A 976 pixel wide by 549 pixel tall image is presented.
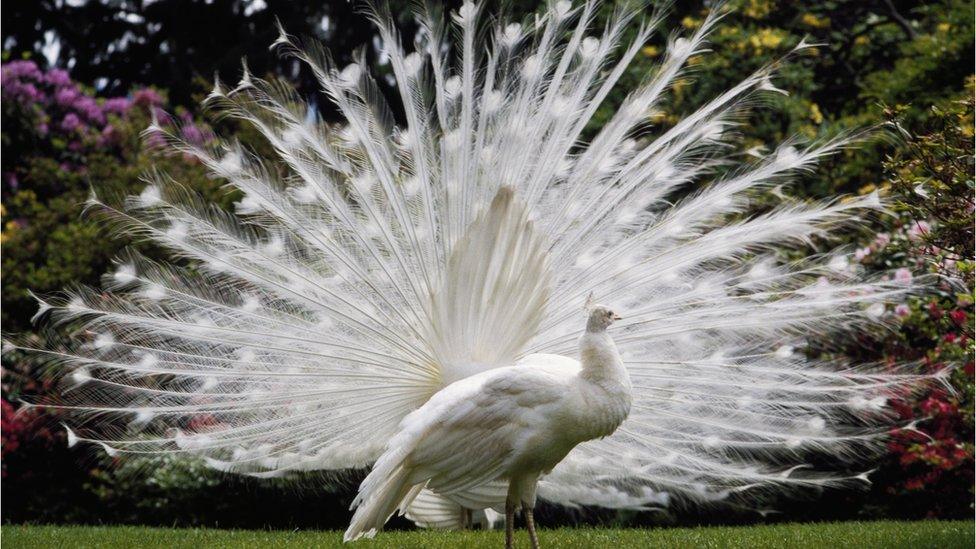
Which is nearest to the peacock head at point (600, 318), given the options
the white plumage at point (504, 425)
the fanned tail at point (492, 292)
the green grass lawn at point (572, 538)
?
the white plumage at point (504, 425)

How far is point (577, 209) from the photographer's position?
5.57 m

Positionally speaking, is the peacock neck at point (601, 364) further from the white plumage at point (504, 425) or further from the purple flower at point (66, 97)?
the purple flower at point (66, 97)

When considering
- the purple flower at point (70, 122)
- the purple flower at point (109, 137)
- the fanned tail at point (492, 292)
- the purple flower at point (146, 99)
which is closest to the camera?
the fanned tail at point (492, 292)

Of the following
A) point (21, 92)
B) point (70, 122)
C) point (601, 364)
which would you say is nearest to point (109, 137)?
point (70, 122)

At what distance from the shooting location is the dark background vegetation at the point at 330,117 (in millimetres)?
6434

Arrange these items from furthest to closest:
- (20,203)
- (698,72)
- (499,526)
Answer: (20,203)
(698,72)
(499,526)

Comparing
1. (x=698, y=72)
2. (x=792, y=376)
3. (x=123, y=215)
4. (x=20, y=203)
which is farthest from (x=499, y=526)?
(x=20, y=203)

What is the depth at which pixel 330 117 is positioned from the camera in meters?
15.1

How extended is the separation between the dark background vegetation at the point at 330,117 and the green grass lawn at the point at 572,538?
0.55 m

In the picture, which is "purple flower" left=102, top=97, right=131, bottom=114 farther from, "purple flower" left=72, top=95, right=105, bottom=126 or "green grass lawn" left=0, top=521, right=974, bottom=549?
"green grass lawn" left=0, top=521, right=974, bottom=549

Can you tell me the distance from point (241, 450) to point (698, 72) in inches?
241

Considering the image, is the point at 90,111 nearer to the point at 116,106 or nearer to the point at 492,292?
the point at 116,106

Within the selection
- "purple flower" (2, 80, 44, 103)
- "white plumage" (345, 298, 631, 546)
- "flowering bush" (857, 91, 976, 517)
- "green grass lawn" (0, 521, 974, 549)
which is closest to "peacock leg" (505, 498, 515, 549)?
"white plumage" (345, 298, 631, 546)

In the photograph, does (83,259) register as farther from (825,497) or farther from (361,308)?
(825,497)
